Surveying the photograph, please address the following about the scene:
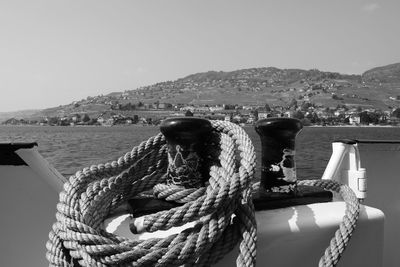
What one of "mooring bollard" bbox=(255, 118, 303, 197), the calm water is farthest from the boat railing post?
the calm water

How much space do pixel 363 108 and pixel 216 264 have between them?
493ft

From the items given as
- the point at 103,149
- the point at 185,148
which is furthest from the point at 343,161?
the point at 103,149

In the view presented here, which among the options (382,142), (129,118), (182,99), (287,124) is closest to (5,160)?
(287,124)

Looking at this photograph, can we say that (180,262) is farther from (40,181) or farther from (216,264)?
(40,181)

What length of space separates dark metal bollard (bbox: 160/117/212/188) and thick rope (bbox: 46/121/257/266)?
0.07m

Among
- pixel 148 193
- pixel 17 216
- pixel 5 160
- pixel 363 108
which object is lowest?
pixel 363 108

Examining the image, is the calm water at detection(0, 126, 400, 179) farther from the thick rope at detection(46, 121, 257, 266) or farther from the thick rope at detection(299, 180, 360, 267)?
the thick rope at detection(299, 180, 360, 267)

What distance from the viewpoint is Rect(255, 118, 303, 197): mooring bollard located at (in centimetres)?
186

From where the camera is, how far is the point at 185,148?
1756mm

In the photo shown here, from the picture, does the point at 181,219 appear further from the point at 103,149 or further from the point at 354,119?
the point at 354,119

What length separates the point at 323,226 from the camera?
1749mm

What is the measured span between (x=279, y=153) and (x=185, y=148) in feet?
1.56

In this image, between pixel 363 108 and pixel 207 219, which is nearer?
pixel 207 219

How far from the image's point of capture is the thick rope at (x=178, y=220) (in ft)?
4.59
